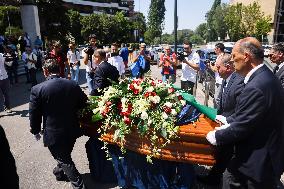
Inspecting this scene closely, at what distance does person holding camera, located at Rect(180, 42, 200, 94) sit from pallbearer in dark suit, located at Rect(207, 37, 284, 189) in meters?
4.03

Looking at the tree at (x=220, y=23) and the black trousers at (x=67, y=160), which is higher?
the tree at (x=220, y=23)

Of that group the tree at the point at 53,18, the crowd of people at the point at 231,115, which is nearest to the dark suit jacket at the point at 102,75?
the crowd of people at the point at 231,115

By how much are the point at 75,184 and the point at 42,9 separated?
143 ft

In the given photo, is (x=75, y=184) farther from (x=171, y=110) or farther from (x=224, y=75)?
(x=224, y=75)

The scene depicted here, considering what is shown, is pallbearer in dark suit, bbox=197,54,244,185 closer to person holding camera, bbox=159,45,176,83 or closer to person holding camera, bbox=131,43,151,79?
person holding camera, bbox=159,45,176,83

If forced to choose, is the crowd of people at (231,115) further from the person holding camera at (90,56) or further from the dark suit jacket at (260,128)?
the person holding camera at (90,56)

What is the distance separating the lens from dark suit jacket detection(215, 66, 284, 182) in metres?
2.76

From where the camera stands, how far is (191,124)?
3924 mm

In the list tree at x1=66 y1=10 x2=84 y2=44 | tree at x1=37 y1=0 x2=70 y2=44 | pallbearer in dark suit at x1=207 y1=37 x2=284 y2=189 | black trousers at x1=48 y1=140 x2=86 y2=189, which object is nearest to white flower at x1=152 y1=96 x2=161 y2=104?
pallbearer in dark suit at x1=207 y1=37 x2=284 y2=189

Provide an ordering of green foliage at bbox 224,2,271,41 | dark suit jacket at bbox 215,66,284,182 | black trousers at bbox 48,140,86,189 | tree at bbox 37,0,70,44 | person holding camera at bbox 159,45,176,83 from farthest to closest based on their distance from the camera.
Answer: green foliage at bbox 224,2,271,41 → tree at bbox 37,0,70,44 → person holding camera at bbox 159,45,176,83 → black trousers at bbox 48,140,86,189 → dark suit jacket at bbox 215,66,284,182

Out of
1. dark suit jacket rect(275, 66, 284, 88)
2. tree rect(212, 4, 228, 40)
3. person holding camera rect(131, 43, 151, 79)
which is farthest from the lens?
tree rect(212, 4, 228, 40)

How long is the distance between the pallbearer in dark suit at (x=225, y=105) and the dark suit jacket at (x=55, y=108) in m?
2.05

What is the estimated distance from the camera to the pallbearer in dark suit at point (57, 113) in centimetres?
420

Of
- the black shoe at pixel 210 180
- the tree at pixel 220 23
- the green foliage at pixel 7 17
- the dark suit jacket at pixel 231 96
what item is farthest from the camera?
the tree at pixel 220 23
